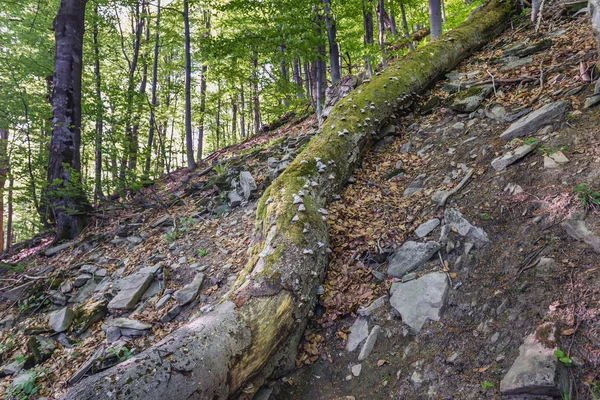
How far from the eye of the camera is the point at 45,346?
392cm

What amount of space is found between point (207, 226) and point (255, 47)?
4772mm

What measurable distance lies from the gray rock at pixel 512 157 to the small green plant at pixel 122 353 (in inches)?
193

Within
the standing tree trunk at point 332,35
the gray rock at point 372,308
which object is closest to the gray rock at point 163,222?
the gray rock at point 372,308

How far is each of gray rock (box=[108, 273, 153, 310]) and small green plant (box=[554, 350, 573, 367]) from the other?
4763mm

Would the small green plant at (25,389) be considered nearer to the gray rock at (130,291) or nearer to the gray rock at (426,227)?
the gray rock at (130,291)

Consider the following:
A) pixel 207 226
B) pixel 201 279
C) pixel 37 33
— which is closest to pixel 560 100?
pixel 201 279

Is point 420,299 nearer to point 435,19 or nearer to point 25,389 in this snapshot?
point 25,389

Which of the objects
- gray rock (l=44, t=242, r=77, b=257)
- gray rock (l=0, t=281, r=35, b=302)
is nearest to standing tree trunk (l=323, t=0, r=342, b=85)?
gray rock (l=44, t=242, r=77, b=257)

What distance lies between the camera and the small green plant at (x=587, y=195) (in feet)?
8.39

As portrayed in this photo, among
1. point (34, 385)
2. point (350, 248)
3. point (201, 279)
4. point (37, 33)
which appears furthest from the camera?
point (37, 33)

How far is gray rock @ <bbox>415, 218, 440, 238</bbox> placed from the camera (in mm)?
3510

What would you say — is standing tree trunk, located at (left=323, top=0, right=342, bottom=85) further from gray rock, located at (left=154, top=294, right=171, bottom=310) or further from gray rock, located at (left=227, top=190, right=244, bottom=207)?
gray rock, located at (left=154, top=294, right=171, bottom=310)

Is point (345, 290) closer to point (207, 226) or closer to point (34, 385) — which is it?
point (207, 226)

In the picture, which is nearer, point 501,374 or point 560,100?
point 501,374
